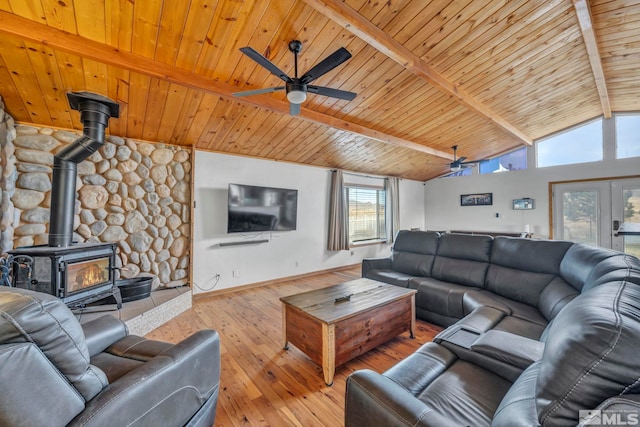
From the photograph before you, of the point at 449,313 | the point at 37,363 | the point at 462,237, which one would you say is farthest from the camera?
the point at 462,237

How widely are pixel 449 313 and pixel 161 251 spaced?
3.89m

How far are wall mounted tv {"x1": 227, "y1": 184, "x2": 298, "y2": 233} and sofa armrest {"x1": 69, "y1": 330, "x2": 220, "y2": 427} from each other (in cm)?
293

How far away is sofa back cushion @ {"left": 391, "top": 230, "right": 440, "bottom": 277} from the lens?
356 centimetres

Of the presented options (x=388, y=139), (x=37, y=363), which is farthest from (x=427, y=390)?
(x=388, y=139)

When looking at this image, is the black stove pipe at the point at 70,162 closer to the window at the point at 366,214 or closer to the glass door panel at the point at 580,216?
the window at the point at 366,214

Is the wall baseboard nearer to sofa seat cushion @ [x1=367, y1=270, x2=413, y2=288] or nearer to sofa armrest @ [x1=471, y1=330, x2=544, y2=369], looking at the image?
sofa seat cushion @ [x1=367, y1=270, x2=413, y2=288]

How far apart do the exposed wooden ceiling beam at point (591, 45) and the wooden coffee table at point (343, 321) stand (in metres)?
3.24

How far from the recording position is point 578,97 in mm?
4574

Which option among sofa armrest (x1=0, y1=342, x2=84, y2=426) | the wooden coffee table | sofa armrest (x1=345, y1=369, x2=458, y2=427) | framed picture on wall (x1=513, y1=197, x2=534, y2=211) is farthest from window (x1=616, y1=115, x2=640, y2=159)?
sofa armrest (x1=0, y1=342, x2=84, y2=426)

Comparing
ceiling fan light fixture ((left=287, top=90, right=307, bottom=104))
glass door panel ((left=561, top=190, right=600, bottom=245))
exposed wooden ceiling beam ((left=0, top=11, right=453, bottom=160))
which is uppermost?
exposed wooden ceiling beam ((left=0, top=11, right=453, bottom=160))

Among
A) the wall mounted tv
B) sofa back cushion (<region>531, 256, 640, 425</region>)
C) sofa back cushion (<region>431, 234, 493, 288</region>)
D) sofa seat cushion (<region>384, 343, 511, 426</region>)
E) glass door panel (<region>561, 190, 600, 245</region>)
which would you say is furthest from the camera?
glass door panel (<region>561, 190, 600, 245</region>)

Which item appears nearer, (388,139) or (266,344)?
(266,344)

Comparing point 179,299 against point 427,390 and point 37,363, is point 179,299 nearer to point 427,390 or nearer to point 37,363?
point 37,363

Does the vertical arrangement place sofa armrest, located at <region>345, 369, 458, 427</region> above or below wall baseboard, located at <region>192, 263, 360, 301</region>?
above
